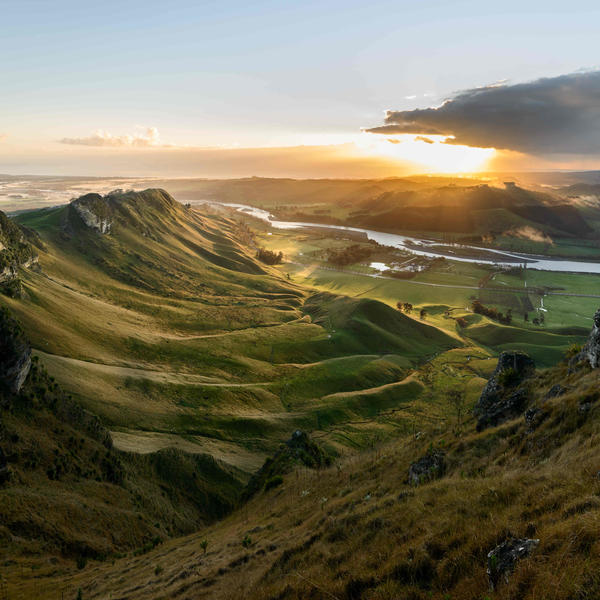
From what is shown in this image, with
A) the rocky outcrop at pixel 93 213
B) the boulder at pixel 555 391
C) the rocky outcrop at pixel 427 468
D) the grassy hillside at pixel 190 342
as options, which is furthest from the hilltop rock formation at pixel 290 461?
the rocky outcrop at pixel 93 213

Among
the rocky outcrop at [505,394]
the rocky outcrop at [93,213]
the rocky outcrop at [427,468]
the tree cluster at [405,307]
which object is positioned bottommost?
the tree cluster at [405,307]

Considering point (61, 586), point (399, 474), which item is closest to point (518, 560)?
point (399, 474)

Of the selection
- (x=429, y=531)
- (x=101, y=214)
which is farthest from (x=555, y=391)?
(x=101, y=214)

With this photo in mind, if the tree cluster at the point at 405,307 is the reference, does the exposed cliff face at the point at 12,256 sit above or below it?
above

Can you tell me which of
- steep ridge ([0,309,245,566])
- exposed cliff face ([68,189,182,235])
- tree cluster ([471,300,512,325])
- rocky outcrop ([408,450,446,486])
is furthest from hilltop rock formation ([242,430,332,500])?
tree cluster ([471,300,512,325])

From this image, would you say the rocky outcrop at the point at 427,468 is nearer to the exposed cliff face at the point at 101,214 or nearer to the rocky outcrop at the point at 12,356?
the rocky outcrop at the point at 12,356

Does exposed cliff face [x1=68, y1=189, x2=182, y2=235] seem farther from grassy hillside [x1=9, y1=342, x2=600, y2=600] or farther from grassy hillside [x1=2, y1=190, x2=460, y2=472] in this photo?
grassy hillside [x1=9, y1=342, x2=600, y2=600]

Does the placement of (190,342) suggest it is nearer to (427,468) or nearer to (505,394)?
(505,394)
